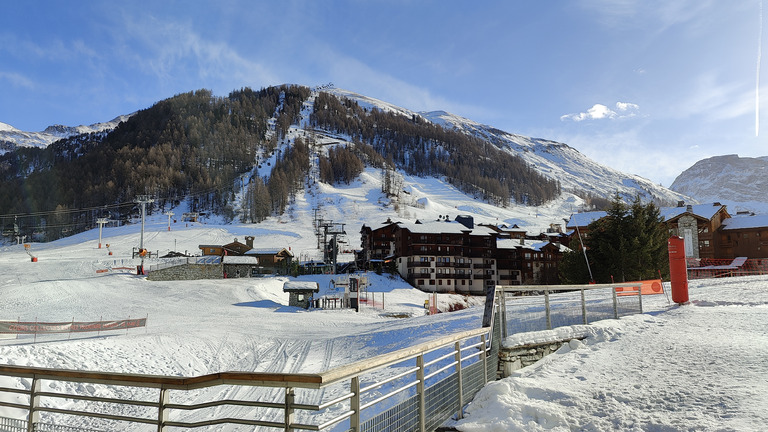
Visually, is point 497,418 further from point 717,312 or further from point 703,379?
point 717,312

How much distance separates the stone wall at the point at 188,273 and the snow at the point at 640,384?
50590 millimetres

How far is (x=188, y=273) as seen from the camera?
54.8 m

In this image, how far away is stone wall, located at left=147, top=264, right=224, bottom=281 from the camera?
51.7 meters

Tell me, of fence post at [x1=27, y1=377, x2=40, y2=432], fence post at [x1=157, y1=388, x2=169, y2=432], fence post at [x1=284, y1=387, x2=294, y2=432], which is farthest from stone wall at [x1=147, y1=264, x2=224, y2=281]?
fence post at [x1=284, y1=387, x2=294, y2=432]

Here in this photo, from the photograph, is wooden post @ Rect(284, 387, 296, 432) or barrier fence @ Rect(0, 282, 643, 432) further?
barrier fence @ Rect(0, 282, 643, 432)

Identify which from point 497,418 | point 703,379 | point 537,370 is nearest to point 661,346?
point 703,379

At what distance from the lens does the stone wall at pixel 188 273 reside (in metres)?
51.7

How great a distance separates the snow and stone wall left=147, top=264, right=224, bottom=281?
5059 centimetres

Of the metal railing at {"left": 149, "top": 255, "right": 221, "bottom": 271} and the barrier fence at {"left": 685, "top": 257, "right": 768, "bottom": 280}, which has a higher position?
the metal railing at {"left": 149, "top": 255, "right": 221, "bottom": 271}

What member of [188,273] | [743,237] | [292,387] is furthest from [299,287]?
[743,237]

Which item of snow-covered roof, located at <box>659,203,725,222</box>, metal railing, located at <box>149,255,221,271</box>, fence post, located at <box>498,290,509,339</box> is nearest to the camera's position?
fence post, located at <box>498,290,509,339</box>

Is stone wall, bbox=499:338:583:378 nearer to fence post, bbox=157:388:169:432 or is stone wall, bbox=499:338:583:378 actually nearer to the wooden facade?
fence post, bbox=157:388:169:432

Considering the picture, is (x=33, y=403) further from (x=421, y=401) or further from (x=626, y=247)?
(x=626, y=247)

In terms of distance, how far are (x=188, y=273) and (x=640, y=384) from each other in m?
55.0
